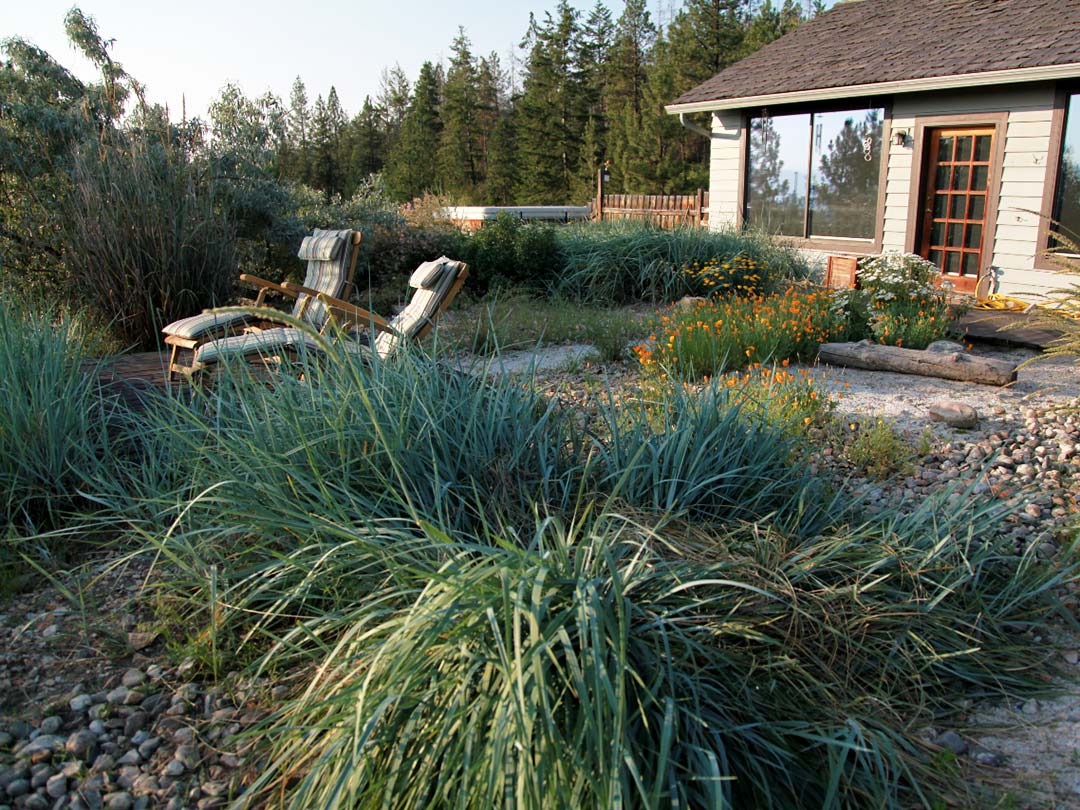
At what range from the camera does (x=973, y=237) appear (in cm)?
1012

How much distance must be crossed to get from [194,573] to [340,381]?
80 centimetres

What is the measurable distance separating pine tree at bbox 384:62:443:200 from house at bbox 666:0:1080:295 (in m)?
15.8

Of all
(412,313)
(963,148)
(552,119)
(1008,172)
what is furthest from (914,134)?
(552,119)

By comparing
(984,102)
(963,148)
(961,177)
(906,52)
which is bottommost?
(961,177)

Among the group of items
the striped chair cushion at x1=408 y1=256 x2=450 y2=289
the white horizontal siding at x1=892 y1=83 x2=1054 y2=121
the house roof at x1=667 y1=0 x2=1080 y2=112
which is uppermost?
the house roof at x1=667 y1=0 x2=1080 y2=112

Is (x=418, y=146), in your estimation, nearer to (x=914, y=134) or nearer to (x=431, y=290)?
(x=914, y=134)

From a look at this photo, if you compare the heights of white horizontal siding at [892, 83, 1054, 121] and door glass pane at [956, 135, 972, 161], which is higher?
white horizontal siding at [892, 83, 1054, 121]

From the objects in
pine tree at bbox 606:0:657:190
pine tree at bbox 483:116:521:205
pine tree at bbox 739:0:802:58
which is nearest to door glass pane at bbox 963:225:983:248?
pine tree at bbox 739:0:802:58

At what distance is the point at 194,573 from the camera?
99.1 inches

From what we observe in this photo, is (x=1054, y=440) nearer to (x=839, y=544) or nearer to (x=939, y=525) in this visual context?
(x=939, y=525)

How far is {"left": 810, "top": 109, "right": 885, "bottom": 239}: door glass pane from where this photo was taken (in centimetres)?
1112

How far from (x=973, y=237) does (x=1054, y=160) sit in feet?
4.30

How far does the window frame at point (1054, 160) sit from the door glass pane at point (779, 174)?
11.2ft

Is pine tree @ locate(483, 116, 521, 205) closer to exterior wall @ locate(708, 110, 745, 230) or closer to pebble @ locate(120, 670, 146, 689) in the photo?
exterior wall @ locate(708, 110, 745, 230)
